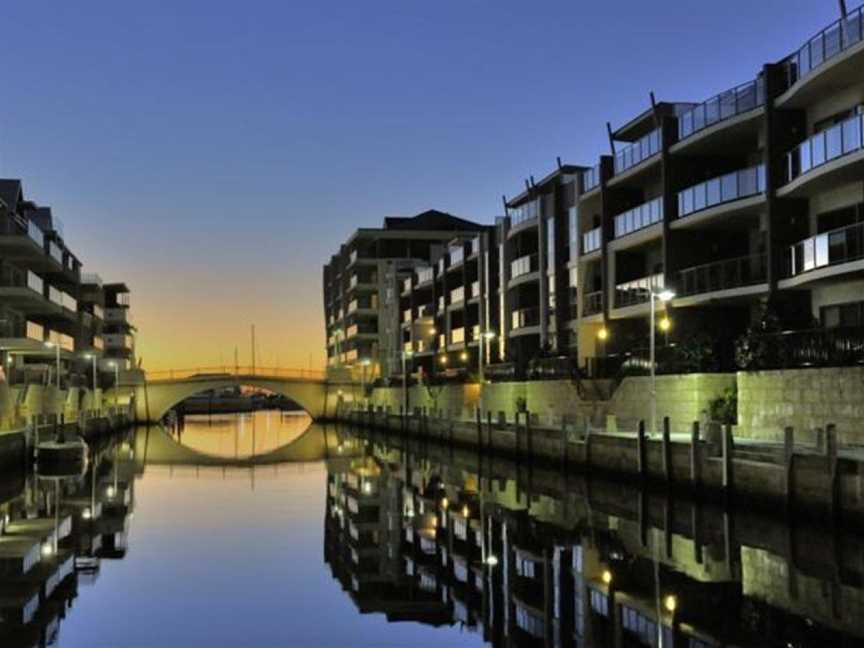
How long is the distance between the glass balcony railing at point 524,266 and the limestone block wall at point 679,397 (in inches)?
1026

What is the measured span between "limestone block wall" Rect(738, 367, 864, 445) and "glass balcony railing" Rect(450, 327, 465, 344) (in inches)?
2153

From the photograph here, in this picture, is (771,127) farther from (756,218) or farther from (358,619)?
(358,619)

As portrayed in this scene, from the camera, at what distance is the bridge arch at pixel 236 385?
403 feet

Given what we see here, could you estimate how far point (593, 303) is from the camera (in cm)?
5847

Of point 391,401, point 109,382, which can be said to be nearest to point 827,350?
point 391,401

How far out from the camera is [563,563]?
2361 centimetres

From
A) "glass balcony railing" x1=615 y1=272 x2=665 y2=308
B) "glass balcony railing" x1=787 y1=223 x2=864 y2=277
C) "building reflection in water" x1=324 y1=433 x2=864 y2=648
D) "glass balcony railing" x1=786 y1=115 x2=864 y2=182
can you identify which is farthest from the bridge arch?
"glass balcony railing" x1=786 y1=115 x2=864 y2=182

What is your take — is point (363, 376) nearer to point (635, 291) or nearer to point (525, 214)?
point (525, 214)

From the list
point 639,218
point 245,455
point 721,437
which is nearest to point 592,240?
point 639,218

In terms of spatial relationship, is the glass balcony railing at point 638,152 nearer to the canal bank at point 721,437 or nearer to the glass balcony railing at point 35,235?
the canal bank at point 721,437

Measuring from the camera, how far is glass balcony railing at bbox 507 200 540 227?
68.9m

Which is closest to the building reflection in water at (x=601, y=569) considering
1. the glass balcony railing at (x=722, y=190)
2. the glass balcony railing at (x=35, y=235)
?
the glass balcony railing at (x=722, y=190)

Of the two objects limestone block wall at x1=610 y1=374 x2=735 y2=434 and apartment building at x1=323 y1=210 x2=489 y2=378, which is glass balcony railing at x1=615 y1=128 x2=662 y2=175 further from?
apartment building at x1=323 y1=210 x2=489 y2=378

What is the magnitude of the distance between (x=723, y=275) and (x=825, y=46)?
10664 millimetres
